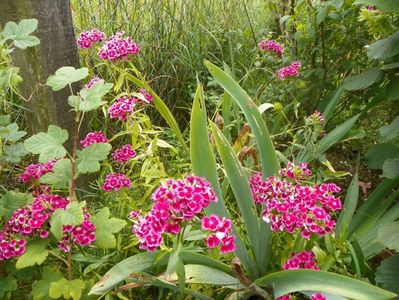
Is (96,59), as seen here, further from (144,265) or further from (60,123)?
(144,265)

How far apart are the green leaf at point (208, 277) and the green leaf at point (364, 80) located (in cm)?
88

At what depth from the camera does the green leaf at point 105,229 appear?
1429mm

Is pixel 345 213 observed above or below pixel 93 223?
below

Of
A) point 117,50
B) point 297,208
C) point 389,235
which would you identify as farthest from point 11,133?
point 389,235

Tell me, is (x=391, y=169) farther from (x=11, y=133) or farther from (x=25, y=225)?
(x=11, y=133)

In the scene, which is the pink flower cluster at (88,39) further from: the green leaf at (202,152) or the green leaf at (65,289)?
the green leaf at (65,289)

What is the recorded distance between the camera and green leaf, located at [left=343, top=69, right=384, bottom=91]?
1854 millimetres

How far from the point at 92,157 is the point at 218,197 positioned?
16.6 inches

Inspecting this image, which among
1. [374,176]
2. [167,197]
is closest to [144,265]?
[167,197]

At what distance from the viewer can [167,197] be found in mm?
1141

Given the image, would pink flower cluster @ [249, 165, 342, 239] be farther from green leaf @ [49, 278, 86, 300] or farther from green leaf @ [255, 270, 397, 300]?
green leaf @ [49, 278, 86, 300]

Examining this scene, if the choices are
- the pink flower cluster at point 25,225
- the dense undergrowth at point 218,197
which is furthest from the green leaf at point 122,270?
the pink flower cluster at point 25,225

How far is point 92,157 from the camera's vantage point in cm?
148

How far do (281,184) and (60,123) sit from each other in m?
1.14
